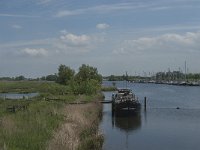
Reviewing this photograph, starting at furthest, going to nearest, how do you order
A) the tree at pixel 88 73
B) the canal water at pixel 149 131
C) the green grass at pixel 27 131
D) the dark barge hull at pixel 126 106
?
the tree at pixel 88 73 < the dark barge hull at pixel 126 106 < the canal water at pixel 149 131 < the green grass at pixel 27 131

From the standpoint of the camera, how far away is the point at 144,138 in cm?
4088

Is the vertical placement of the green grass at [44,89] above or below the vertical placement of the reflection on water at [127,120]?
above

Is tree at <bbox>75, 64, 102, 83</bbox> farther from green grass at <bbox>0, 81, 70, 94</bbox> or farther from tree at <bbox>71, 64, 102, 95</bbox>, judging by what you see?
green grass at <bbox>0, 81, 70, 94</bbox>

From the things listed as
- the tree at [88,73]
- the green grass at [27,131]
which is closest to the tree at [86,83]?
the tree at [88,73]

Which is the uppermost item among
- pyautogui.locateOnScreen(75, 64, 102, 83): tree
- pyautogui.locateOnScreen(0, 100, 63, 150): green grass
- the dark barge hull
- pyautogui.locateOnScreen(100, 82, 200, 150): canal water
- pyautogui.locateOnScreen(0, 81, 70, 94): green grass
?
pyautogui.locateOnScreen(75, 64, 102, 83): tree

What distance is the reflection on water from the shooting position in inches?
1991

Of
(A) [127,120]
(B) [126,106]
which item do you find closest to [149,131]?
(A) [127,120]

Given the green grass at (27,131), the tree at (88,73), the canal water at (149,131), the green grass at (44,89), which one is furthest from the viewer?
the tree at (88,73)

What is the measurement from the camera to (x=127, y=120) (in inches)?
2281

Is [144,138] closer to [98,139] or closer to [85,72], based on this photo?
[98,139]

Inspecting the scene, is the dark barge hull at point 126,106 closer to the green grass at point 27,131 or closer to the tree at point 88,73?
the green grass at point 27,131

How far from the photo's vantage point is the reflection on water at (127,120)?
5058 cm

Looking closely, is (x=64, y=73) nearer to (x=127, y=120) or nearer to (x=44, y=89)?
(x=44, y=89)

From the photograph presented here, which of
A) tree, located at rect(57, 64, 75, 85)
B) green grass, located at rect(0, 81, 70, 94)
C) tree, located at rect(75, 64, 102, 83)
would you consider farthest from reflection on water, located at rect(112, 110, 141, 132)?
tree, located at rect(57, 64, 75, 85)
